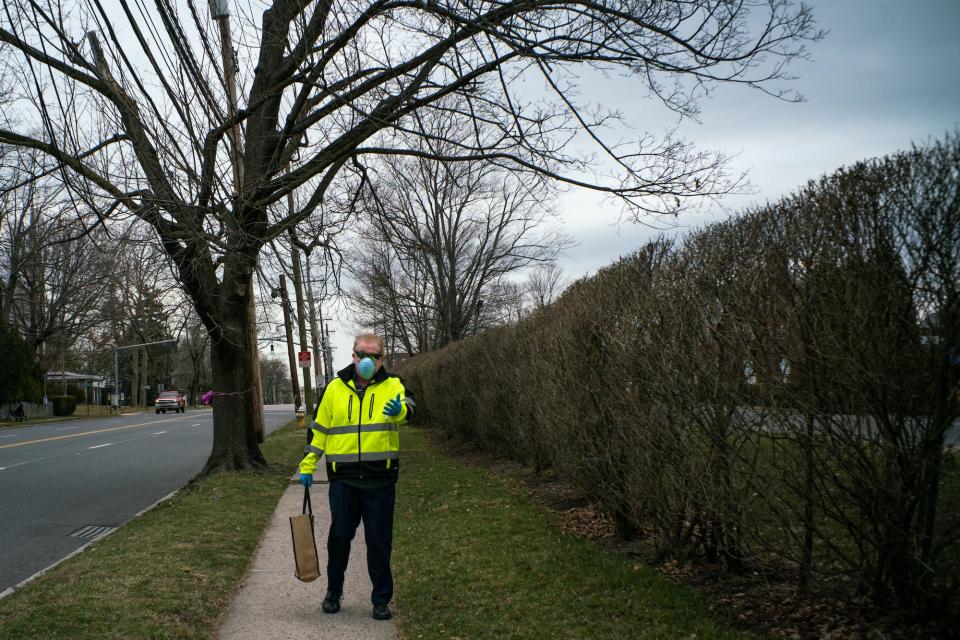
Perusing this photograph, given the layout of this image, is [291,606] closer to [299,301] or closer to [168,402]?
[299,301]

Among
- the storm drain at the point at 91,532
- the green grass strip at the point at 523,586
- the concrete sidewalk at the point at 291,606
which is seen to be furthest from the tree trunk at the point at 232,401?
the concrete sidewalk at the point at 291,606

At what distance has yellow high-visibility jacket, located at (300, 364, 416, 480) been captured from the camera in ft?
17.2

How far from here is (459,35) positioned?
24.5ft

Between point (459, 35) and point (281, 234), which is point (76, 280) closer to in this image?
point (281, 234)

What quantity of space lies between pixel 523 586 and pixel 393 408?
1.87 meters

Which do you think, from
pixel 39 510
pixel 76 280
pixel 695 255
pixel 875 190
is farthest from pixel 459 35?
pixel 76 280

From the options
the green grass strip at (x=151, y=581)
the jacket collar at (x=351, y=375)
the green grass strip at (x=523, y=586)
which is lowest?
the green grass strip at (x=523, y=586)

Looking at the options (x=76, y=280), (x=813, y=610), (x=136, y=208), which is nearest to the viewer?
(x=813, y=610)

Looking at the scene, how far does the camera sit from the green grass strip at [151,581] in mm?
4969

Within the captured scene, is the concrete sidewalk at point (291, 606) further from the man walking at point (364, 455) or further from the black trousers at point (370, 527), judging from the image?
the black trousers at point (370, 527)

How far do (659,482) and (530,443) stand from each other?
5.67 metres

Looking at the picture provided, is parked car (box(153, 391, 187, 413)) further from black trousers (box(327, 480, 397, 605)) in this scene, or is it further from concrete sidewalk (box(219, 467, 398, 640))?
black trousers (box(327, 480, 397, 605))

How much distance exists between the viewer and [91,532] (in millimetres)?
9164

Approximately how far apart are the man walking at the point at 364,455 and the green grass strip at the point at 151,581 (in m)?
1.12
